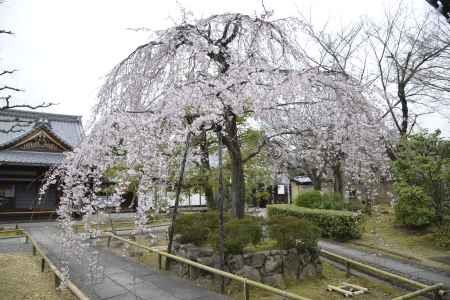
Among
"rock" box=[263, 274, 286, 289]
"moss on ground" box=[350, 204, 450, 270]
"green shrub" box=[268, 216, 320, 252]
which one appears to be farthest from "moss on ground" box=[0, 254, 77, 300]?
"moss on ground" box=[350, 204, 450, 270]

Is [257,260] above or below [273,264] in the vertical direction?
above

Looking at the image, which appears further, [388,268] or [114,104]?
[388,268]

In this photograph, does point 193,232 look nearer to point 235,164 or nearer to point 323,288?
point 235,164

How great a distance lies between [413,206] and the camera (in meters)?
11.9

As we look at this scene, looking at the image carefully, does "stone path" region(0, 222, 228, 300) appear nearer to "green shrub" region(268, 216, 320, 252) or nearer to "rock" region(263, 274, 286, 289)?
"rock" region(263, 274, 286, 289)

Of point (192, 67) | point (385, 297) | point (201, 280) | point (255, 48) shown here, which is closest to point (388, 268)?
point (385, 297)

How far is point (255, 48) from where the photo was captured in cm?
734

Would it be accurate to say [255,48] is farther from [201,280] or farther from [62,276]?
[62,276]

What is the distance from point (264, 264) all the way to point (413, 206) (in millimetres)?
7288

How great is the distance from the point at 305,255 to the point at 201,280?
7.98 feet

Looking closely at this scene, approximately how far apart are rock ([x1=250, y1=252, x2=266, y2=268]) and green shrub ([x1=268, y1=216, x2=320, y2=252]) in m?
0.63

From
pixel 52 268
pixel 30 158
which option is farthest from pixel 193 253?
pixel 30 158

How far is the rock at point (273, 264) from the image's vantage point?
289 inches

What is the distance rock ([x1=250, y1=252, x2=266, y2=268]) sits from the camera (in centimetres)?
727
